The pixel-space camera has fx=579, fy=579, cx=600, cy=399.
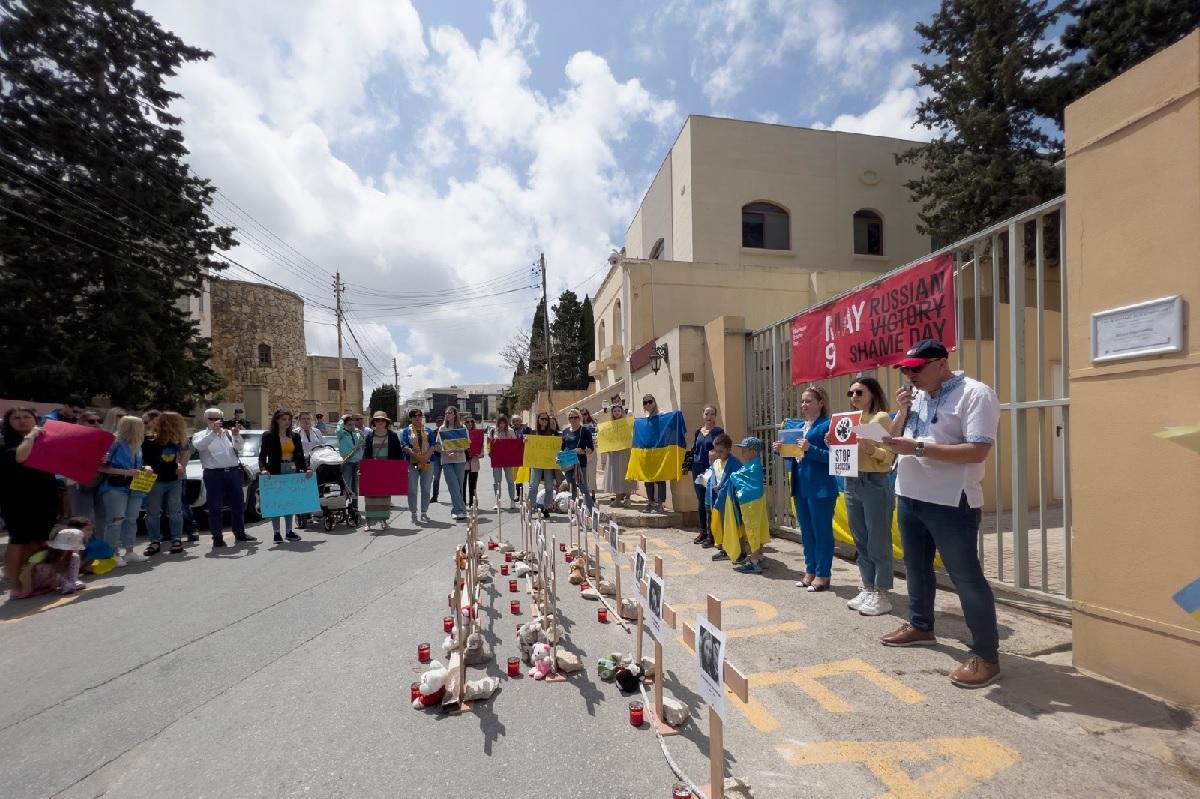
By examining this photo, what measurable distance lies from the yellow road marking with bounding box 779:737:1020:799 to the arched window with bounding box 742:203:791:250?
18.5 meters

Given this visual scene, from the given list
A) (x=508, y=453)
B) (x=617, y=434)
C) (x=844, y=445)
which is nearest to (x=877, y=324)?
(x=844, y=445)

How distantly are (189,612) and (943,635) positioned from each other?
6006 millimetres

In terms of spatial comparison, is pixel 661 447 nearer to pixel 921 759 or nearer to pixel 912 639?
pixel 912 639

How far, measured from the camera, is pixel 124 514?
22.5 ft

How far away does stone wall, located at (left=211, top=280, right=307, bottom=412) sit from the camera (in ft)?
130

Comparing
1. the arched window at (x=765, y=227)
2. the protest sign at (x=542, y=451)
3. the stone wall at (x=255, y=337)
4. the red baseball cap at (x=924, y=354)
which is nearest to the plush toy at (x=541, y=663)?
the red baseball cap at (x=924, y=354)

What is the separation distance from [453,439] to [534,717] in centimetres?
728

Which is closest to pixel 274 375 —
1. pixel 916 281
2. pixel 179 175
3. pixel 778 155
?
pixel 179 175

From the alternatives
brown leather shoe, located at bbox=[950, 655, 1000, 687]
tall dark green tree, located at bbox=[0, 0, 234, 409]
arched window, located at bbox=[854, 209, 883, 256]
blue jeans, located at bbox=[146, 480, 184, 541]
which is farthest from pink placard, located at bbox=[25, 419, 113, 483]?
arched window, located at bbox=[854, 209, 883, 256]

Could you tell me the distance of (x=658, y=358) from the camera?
10.3 meters

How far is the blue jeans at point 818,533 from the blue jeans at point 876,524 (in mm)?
496

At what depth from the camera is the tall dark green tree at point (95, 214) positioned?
1410 centimetres

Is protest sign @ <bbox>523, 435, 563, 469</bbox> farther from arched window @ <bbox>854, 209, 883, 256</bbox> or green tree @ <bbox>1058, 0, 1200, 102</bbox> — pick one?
arched window @ <bbox>854, 209, 883, 256</bbox>

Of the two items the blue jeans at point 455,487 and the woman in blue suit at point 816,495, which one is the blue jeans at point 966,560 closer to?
the woman in blue suit at point 816,495
